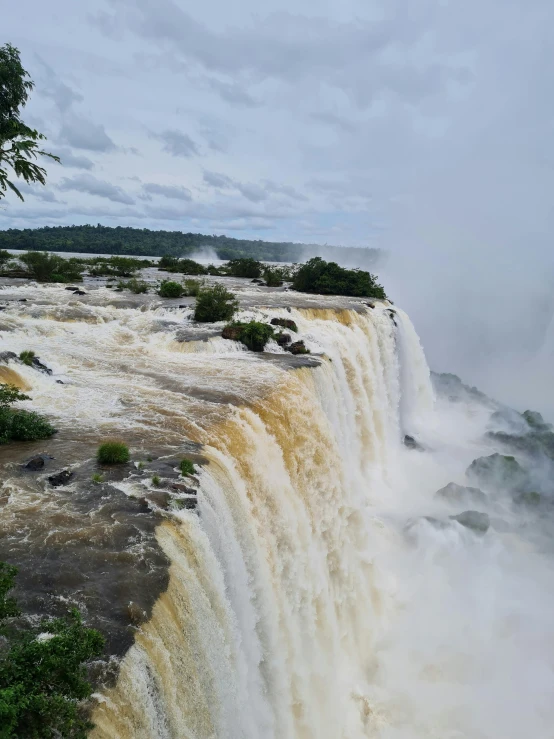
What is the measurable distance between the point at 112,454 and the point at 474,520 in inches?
494

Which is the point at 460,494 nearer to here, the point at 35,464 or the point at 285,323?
the point at 285,323

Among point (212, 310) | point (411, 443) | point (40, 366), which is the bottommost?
point (411, 443)

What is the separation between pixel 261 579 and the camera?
7.99 metres

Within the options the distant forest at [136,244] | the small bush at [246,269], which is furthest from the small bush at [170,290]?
the distant forest at [136,244]

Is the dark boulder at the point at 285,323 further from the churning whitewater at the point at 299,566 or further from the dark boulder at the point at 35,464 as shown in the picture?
the dark boulder at the point at 35,464

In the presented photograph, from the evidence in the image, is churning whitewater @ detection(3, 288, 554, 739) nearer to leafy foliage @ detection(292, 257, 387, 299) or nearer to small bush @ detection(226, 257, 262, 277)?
leafy foliage @ detection(292, 257, 387, 299)

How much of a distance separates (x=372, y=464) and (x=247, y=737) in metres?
13.5

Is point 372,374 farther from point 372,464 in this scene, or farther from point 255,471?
point 255,471

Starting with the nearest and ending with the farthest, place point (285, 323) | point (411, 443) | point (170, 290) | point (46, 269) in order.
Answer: point (285, 323) < point (411, 443) < point (170, 290) < point (46, 269)

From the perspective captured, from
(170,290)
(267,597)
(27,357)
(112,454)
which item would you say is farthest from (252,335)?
(267,597)

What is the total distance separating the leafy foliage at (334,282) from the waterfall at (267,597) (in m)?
16.1

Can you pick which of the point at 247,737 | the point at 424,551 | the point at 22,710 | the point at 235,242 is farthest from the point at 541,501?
the point at 235,242

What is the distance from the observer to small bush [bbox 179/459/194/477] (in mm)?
7860

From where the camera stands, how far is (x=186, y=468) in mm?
7902
